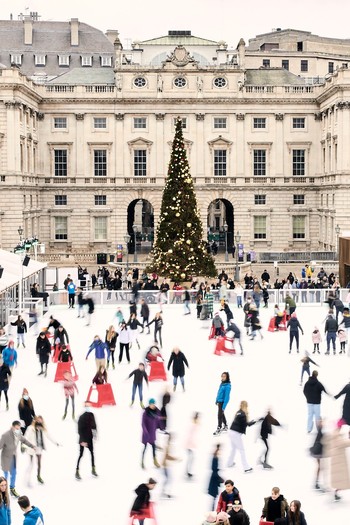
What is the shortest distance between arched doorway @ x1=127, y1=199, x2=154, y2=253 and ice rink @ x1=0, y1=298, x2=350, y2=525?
140 feet

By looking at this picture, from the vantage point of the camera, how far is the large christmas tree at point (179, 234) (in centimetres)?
4797

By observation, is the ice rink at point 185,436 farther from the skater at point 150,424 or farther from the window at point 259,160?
the window at point 259,160

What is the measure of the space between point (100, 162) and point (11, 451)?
55.9 metres

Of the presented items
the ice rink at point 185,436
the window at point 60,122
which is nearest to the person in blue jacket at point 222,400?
the ice rink at point 185,436

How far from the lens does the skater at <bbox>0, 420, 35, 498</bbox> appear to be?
17.0m

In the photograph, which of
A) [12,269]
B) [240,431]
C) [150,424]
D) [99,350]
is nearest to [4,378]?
[99,350]

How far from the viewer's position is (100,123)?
71.8m

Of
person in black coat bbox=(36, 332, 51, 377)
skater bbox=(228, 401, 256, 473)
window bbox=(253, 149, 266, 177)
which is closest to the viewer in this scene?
skater bbox=(228, 401, 256, 473)

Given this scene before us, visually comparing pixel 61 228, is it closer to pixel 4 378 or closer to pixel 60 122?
pixel 60 122

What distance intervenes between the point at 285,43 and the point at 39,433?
94.6 metres

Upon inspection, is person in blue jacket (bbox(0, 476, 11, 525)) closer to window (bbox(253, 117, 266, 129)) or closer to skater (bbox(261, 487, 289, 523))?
skater (bbox(261, 487, 289, 523))

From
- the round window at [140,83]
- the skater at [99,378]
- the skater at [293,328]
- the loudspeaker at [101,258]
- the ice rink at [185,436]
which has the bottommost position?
the ice rink at [185,436]

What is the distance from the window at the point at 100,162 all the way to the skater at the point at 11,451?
55.5 meters

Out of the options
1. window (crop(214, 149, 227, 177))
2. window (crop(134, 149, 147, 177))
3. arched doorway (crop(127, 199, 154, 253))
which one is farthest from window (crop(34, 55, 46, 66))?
window (crop(214, 149, 227, 177))
